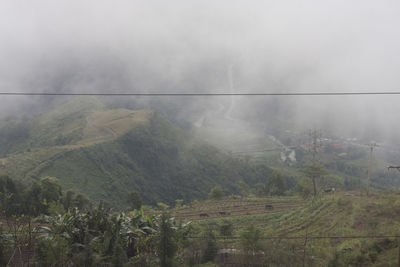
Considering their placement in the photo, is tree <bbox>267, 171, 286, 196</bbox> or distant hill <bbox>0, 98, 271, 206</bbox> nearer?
tree <bbox>267, 171, 286, 196</bbox>

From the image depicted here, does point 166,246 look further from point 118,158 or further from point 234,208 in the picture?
point 118,158

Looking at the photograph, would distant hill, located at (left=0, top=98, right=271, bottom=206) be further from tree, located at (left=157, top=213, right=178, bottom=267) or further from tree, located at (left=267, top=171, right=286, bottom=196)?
tree, located at (left=157, top=213, right=178, bottom=267)

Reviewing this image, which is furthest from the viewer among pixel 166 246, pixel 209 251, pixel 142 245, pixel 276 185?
pixel 276 185

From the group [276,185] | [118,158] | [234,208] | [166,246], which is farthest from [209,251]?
[118,158]

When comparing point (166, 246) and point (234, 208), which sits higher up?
point (166, 246)

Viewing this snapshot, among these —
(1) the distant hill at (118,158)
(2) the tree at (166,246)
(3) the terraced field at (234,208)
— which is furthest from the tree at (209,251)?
(1) the distant hill at (118,158)

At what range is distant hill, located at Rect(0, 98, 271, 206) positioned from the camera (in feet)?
198

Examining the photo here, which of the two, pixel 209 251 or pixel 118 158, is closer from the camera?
pixel 209 251

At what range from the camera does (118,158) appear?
7675 cm

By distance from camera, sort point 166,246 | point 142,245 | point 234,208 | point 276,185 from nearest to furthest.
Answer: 1. point 166,246
2. point 142,245
3. point 234,208
4. point 276,185

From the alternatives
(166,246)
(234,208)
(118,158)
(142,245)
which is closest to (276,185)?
(234,208)

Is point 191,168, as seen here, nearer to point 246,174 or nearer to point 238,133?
point 246,174

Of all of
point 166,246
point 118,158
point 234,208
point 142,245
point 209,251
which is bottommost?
point 234,208

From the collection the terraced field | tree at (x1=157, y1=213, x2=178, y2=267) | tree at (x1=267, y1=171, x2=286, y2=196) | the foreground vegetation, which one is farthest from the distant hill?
tree at (x1=157, y1=213, x2=178, y2=267)
